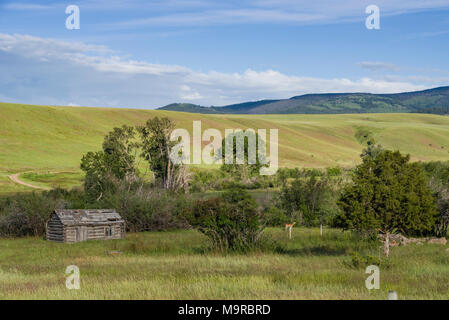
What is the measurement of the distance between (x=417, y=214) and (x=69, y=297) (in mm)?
17082

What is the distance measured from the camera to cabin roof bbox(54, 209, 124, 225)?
127ft

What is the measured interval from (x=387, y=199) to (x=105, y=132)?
105894mm

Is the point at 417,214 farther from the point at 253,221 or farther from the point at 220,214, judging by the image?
the point at 220,214

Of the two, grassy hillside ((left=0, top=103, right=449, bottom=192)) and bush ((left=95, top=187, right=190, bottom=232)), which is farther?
grassy hillside ((left=0, top=103, right=449, bottom=192))

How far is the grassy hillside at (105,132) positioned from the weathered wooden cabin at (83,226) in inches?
1209

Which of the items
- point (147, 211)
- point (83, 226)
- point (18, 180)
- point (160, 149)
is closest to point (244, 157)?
point (160, 149)

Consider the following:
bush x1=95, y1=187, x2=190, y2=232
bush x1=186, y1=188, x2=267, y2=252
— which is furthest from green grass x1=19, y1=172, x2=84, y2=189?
bush x1=186, y1=188, x2=267, y2=252

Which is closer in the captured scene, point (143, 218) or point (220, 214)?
point (220, 214)

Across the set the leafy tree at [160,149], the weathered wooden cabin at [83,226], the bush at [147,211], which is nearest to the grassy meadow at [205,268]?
the weathered wooden cabin at [83,226]

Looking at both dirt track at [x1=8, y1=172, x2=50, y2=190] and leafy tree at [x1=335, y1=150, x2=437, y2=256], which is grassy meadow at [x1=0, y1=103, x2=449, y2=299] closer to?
dirt track at [x1=8, y1=172, x2=50, y2=190]

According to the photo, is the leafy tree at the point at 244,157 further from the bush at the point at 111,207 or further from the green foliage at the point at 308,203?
the bush at the point at 111,207

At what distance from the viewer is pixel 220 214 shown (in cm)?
3019

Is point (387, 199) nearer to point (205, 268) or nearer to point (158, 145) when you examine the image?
point (205, 268)
